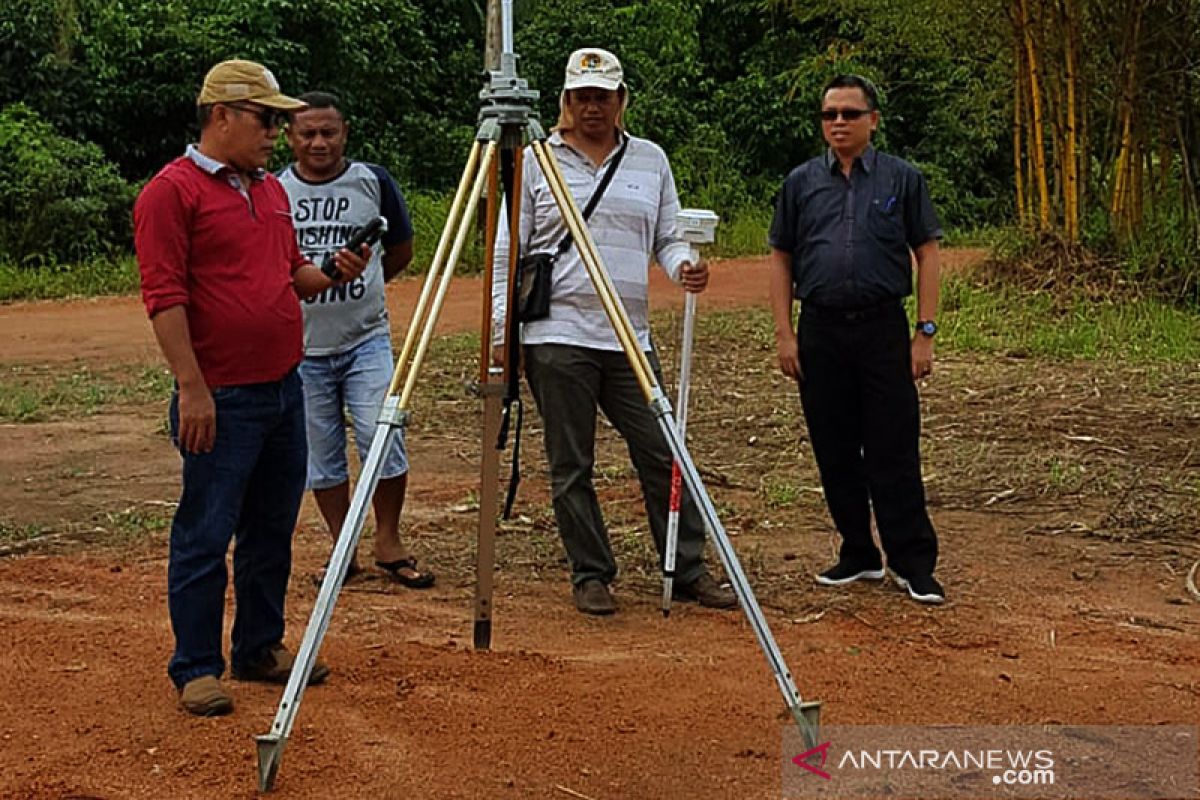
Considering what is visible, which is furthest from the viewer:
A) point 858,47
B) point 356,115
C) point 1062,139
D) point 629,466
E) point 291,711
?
point 356,115

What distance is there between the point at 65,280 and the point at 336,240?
37.8 feet

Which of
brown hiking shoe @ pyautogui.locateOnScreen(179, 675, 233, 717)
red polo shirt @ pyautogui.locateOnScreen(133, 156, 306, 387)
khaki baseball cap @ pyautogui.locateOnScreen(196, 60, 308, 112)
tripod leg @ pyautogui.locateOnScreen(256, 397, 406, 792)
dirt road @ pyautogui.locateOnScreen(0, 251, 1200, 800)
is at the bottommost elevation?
dirt road @ pyautogui.locateOnScreen(0, 251, 1200, 800)

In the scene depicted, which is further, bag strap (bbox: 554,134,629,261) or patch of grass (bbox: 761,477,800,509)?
patch of grass (bbox: 761,477,800,509)

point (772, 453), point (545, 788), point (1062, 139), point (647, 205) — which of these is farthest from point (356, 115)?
point (545, 788)

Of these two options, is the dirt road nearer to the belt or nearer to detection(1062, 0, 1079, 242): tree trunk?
the belt

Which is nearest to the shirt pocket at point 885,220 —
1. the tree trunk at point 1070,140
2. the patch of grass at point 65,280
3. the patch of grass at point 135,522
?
the patch of grass at point 135,522

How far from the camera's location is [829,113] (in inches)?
219

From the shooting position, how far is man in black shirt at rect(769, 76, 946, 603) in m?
5.56

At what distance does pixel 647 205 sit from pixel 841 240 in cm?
68

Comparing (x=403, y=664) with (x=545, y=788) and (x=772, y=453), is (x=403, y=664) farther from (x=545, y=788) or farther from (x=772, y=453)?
(x=772, y=453)

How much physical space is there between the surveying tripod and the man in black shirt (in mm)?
1308

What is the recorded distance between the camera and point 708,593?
559cm

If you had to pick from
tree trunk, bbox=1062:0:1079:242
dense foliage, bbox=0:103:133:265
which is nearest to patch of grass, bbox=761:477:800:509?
tree trunk, bbox=1062:0:1079:242

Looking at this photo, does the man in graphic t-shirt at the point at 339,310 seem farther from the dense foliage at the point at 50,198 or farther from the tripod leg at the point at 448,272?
the dense foliage at the point at 50,198
